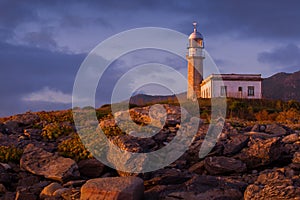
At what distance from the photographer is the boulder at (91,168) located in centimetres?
1180

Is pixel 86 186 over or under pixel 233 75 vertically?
under

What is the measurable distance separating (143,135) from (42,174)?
3.16 metres

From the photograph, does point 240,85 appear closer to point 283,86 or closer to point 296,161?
point 296,161

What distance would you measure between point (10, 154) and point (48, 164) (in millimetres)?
1597

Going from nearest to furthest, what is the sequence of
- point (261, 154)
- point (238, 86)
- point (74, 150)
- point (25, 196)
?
point (25, 196) < point (261, 154) < point (74, 150) < point (238, 86)

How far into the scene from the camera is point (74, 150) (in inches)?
507

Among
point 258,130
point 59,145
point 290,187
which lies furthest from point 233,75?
point 290,187

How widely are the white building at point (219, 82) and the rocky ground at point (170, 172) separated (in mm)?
34202

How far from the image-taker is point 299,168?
11.5m

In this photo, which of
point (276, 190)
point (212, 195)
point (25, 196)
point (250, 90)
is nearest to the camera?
point (276, 190)

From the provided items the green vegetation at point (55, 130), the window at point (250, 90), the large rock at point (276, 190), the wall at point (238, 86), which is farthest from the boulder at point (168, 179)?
the window at point (250, 90)

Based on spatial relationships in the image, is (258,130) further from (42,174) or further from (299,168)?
(42,174)

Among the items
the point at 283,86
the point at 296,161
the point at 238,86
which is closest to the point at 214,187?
the point at 296,161

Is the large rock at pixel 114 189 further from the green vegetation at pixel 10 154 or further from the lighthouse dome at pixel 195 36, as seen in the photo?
the lighthouse dome at pixel 195 36
